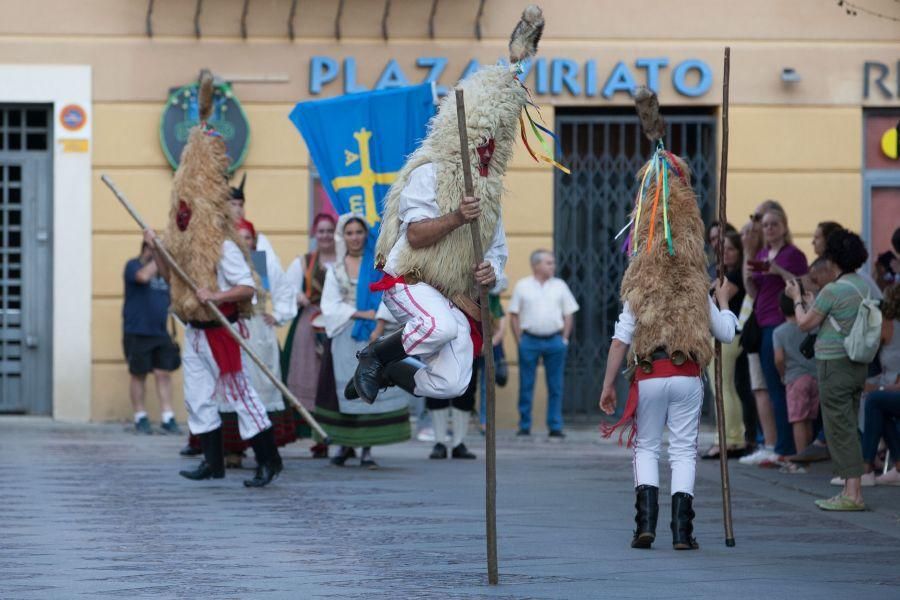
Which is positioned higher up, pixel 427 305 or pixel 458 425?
pixel 427 305

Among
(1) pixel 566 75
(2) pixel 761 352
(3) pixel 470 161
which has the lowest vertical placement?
(2) pixel 761 352

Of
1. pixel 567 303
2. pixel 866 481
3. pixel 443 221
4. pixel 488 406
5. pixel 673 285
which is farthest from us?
pixel 567 303

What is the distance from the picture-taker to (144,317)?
53.8ft

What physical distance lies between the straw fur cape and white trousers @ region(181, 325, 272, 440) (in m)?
3.36

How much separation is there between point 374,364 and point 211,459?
3.45 meters

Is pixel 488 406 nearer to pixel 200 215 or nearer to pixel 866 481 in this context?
pixel 200 215

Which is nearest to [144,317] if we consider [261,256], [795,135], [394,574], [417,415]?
[417,415]

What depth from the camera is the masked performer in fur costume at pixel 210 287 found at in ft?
36.2

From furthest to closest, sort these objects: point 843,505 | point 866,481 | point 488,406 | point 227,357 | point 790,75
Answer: point 790,75 < point 866,481 < point 227,357 < point 843,505 < point 488,406

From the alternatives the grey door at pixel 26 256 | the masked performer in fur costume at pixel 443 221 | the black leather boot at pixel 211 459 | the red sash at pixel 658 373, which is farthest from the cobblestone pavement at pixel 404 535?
the grey door at pixel 26 256

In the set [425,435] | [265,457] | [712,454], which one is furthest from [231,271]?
[425,435]

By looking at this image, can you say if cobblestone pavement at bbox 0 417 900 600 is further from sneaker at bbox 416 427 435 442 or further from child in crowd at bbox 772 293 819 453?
sneaker at bbox 416 427 435 442

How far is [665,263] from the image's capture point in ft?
28.1

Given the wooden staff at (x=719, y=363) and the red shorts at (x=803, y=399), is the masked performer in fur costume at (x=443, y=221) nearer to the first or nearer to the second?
the wooden staff at (x=719, y=363)
